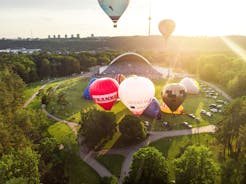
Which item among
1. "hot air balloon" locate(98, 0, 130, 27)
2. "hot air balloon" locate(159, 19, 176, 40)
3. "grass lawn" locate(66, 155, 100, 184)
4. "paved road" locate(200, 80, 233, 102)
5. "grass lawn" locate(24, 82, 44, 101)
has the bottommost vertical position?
"grass lawn" locate(66, 155, 100, 184)

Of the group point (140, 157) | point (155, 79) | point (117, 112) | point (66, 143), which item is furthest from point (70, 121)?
point (155, 79)

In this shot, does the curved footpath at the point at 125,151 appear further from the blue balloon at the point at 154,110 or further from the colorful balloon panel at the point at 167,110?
the colorful balloon panel at the point at 167,110

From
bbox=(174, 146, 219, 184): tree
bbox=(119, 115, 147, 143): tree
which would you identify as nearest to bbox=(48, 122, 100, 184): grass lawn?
bbox=(119, 115, 147, 143): tree

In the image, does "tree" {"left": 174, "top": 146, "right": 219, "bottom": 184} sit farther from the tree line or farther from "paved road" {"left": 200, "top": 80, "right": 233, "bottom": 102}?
the tree line

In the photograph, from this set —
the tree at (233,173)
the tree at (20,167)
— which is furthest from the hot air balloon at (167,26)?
the tree at (20,167)

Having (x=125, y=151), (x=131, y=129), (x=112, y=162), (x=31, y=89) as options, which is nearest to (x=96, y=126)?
(x=131, y=129)

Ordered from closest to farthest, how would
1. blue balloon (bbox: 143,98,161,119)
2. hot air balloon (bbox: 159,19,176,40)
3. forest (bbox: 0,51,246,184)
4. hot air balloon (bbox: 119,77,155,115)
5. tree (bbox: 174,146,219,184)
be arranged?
tree (bbox: 174,146,219,184)
forest (bbox: 0,51,246,184)
hot air balloon (bbox: 119,77,155,115)
blue balloon (bbox: 143,98,161,119)
hot air balloon (bbox: 159,19,176,40)

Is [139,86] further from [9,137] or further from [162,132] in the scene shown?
[9,137]
